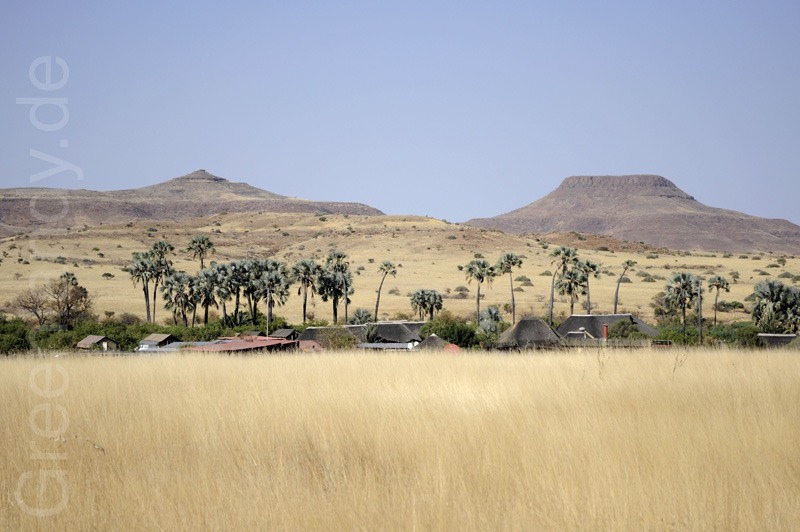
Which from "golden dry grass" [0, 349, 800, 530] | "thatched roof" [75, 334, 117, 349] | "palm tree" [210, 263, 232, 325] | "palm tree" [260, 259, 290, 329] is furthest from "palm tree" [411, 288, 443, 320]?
"golden dry grass" [0, 349, 800, 530]

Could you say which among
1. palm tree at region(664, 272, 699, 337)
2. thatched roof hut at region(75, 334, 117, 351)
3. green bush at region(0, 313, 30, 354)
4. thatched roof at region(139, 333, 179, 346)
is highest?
palm tree at region(664, 272, 699, 337)

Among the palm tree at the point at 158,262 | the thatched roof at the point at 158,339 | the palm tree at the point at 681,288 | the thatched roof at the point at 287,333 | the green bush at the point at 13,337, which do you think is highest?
the palm tree at the point at 158,262

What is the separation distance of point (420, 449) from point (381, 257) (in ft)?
420

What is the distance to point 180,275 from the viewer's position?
2842 inches

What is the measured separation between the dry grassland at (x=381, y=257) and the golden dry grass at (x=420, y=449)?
210ft

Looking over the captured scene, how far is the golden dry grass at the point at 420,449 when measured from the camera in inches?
348

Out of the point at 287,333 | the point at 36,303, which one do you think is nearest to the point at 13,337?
the point at 287,333

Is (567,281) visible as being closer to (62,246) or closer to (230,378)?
(230,378)

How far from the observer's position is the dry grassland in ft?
298

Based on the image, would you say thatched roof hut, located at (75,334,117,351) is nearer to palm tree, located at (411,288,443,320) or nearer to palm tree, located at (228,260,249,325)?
palm tree, located at (228,260,249,325)

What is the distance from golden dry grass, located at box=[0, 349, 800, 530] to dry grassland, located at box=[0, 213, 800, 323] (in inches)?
2525

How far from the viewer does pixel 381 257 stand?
139375 mm

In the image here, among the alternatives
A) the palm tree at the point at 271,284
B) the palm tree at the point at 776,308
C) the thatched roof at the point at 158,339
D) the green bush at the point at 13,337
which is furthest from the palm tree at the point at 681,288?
the green bush at the point at 13,337

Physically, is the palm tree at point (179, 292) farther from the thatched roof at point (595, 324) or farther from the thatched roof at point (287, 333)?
the thatched roof at point (595, 324)
